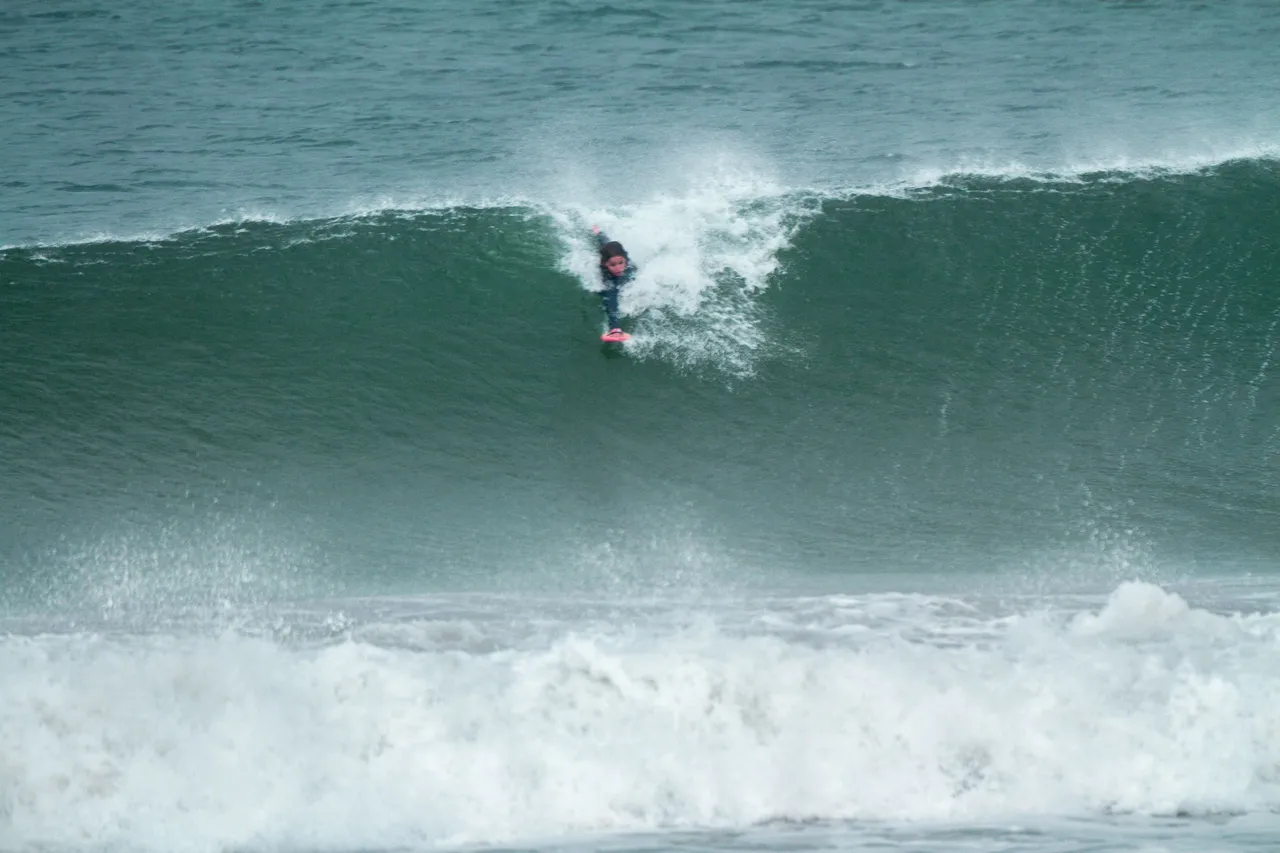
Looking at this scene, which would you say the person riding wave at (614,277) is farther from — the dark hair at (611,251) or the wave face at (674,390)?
the wave face at (674,390)

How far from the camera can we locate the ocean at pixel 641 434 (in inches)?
342

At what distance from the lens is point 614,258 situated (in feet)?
40.1

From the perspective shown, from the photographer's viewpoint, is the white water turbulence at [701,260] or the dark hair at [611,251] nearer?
the dark hair at [611,251]

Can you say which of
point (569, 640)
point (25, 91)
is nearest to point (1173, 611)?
point (569, 640)

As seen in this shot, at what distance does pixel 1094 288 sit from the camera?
13180 millimetres

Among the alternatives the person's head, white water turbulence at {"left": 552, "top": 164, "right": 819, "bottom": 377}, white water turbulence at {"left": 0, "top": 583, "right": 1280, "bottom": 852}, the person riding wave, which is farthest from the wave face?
white water turbulence at {"left": 0, "top": 583, "right": 1280, "bottom": 852}

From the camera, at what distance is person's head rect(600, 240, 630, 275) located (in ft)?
40.2

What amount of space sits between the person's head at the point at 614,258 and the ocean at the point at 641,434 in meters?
0.45

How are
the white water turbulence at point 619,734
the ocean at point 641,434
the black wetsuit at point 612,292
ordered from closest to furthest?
the white water turbulence at point 619,734, the ocean at point 641,434, the black wetsuit at point 612,292

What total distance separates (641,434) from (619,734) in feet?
11.5

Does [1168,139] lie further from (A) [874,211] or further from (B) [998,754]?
(B) [998,754]

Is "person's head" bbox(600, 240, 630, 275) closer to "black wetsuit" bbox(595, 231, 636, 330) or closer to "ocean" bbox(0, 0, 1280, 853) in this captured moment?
"black wetsuit" bbox(595, 231, 636, 330)

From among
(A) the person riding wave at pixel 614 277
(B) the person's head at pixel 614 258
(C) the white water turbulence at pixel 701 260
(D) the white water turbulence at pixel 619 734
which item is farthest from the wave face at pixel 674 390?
(D) the white water turbulence at pixel 619 734

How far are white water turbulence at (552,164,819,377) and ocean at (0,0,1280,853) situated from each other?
0.16 ft
